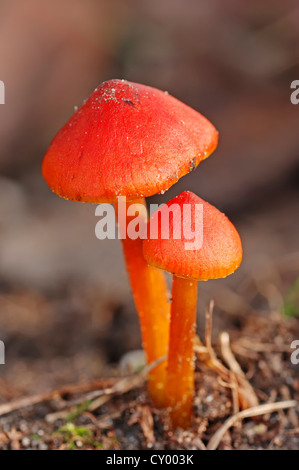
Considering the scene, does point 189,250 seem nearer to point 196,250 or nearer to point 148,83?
point 196,250

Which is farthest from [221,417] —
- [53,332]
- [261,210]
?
[261,210]

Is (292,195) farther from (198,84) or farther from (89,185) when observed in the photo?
(89,185)

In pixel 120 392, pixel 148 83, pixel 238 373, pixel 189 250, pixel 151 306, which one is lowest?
pixel 120 392

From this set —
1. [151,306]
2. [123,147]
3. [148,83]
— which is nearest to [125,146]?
[123,147]

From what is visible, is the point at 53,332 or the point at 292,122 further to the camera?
the point at 292,122

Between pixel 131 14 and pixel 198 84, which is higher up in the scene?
pixel 131 14
